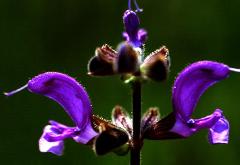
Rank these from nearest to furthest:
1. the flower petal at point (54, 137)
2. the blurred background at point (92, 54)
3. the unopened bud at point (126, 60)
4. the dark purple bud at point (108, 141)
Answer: the unopened bud at point (126, 60), the dark purple bud at point (108, 141), the flower petal at point (54, 137), the blurred background at point (92, 54)

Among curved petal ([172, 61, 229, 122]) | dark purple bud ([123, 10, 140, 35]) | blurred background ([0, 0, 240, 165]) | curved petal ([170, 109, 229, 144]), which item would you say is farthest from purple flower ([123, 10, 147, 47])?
blurred background ([0, 0, 240, 165])

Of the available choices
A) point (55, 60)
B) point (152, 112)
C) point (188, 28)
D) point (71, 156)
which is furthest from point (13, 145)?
point (152, 112)

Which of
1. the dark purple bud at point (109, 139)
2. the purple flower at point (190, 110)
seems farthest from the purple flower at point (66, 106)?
the purple flower at point (190, 110)

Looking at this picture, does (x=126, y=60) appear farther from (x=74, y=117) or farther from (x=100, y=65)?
(x=74, y=117)

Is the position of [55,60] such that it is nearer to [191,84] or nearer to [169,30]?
[169,30]

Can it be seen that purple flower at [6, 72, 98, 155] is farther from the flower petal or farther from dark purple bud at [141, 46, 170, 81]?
dark purple bud at [141, 46, 170, 81]

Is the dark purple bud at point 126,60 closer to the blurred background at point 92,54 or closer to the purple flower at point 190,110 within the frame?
the purple flower at point 190,110
